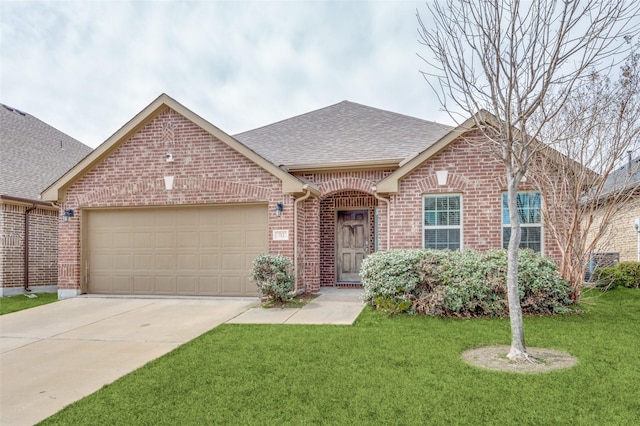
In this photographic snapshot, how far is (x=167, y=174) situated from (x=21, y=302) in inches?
194

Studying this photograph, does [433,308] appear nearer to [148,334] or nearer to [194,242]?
[148,334]

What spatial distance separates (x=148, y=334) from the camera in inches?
276

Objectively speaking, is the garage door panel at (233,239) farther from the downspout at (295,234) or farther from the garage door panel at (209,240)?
the downspout at (295,234)

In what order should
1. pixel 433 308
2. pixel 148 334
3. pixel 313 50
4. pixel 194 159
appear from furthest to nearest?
pixel 313 50, pixel 194 159, pixel 433 308, pixel 148 334

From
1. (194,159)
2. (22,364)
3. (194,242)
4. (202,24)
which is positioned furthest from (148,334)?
(202,24)

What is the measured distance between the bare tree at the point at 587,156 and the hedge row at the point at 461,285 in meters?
0.69

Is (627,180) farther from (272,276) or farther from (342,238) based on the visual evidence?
(272,276)

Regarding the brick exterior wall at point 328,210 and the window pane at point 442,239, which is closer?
the window pane at point 442,239

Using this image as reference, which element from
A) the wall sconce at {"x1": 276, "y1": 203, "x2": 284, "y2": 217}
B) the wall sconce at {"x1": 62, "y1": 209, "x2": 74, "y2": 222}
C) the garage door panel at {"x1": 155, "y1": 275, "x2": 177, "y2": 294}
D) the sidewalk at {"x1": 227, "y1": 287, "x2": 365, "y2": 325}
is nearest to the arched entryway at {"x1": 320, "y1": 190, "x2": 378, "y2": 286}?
the sidewalk at {"x1": 227, "y1": 287, "x2": 365, "y2": 325}

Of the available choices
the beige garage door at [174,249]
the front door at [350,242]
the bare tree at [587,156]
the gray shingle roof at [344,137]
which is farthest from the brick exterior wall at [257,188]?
→ the bare tree at [587,156]

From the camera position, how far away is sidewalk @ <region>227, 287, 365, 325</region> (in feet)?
25.0

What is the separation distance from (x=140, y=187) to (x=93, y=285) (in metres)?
2.99

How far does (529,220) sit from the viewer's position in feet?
31.3

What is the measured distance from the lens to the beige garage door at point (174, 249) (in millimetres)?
10398
